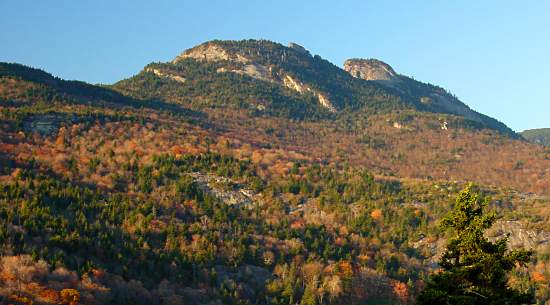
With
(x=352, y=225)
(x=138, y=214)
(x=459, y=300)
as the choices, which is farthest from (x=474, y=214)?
(x=352, y=225)

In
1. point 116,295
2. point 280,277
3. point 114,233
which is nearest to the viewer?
point 116,295

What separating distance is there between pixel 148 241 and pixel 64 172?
154 ft

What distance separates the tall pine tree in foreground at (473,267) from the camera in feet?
91.0

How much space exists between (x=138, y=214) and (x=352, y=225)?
73422mm

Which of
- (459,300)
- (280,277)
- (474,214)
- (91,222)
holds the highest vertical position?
(474,214)

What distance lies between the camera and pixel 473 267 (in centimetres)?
2822

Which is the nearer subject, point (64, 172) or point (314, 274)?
point (314, 274)

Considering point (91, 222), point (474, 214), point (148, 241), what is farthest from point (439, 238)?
point (474, 214)

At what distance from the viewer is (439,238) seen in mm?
196250

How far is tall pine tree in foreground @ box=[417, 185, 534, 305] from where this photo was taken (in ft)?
91.0

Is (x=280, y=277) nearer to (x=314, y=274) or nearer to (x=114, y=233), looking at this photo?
(x=314, y=274)

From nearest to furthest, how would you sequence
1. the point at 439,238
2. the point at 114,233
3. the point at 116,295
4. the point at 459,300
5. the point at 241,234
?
the point at 459,300 → the point at 116,295 → the point at 114,233 → the point at 241,234 → the point at 439,238

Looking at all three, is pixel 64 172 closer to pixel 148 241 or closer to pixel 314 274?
pixel 148 241

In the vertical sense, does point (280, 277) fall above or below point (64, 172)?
below
